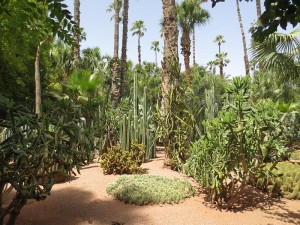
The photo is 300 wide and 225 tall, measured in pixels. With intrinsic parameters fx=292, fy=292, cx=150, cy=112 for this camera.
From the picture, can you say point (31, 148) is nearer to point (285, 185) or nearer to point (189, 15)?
point (285, 185)

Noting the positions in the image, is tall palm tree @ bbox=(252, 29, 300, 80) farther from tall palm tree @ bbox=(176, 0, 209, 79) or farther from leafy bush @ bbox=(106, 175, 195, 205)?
tall palm tree @ bbox=(176, 0, 209, 79)

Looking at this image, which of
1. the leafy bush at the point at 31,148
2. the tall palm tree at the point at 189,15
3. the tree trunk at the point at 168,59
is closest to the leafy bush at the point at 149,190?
the tree trunk at the point at 168,59

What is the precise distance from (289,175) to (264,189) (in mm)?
689

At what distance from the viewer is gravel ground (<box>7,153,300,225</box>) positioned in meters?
5.12

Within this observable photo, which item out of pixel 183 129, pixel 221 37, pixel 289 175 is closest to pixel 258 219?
pixel 289 175

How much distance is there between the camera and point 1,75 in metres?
11.4

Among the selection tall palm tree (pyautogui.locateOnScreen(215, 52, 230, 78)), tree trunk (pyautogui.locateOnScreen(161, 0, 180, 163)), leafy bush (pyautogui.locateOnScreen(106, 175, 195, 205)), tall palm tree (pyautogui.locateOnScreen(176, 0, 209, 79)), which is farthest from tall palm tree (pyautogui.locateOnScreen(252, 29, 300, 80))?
tall palm tree (pyautogui.locateOnScreen(215, 52, 230, 78))

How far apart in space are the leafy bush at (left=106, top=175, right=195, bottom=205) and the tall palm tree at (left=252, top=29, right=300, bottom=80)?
18.6 ft

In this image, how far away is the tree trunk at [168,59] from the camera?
8.78m

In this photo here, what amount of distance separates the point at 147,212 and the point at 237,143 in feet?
6.97

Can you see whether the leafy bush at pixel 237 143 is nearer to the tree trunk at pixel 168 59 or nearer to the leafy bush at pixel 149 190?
the leafy bush at pixel 149 190

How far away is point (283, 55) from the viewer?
9906 mm

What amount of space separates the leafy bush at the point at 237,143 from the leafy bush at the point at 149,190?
2.25 feet

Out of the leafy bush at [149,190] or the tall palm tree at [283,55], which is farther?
the tall palm tree at [283,55]
